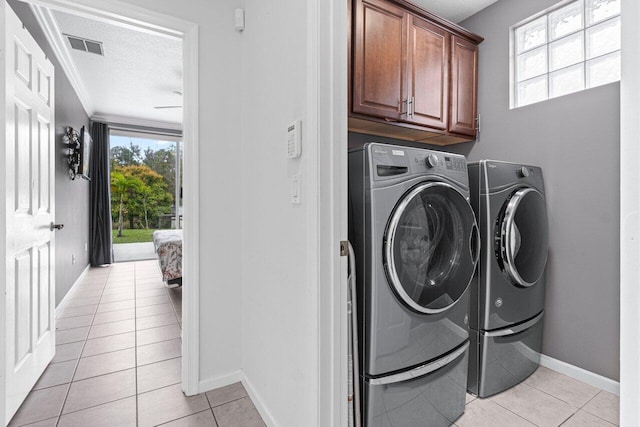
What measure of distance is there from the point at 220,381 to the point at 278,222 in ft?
3.70

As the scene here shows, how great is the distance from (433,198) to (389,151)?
13.3 inches

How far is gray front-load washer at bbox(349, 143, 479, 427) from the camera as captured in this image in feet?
4.68

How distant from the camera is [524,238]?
2.05 metres

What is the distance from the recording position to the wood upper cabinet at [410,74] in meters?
2.06

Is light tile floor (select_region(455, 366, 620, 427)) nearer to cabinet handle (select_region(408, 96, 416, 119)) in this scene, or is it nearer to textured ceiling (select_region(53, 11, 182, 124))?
cabinet handle (select_region(408, 96, 416, 119))

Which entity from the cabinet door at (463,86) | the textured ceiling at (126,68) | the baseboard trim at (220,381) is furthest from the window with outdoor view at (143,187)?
the cabinet door at (463,86)

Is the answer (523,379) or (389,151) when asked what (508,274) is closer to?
(523,379)

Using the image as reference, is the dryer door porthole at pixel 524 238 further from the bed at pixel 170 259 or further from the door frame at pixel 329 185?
the bed at pixel 170 259

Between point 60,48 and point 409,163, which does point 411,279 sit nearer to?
point 409,163

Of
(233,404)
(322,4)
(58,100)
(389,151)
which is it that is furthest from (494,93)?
(58,100)

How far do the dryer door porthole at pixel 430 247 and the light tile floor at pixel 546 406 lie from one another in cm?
70

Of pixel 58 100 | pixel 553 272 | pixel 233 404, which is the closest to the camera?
pixel 233 404

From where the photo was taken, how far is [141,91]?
4.31m

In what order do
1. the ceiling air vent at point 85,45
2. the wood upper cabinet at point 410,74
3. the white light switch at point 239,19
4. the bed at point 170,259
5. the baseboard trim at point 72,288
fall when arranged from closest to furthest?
the white light switch at point 239,19 → the wood upper cabinet at point 410,74 → the ceiling air vent at point 85,45 → the baseboard trim at point 72,288 → the bed at point 170,259
